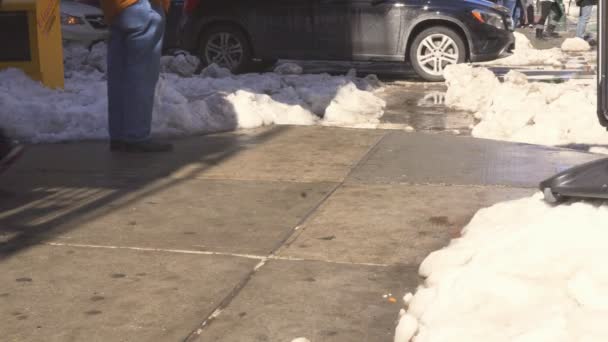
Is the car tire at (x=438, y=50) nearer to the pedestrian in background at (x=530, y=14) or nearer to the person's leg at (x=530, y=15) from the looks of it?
the pedestrian in background at (x=530, y=14)

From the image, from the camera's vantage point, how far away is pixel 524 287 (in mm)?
3988

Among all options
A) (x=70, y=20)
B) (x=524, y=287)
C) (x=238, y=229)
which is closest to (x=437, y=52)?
(x=70, y=20)

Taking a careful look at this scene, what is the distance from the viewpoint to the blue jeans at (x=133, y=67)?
7.75m

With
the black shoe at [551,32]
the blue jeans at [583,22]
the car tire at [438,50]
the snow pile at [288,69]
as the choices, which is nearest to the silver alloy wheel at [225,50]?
the snow pile at [288,69]

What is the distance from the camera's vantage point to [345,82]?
41.0 feet

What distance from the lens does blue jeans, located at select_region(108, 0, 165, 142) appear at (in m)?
7.75

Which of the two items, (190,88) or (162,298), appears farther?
(190,88)

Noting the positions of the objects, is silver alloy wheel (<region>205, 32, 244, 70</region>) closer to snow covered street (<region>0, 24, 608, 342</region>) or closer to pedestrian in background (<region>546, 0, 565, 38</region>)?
snow covered street (<region>0, 24, 608, 342</region>)

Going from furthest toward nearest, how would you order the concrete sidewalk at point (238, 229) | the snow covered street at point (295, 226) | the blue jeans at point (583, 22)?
the blue jeans at point (583, 22) < the concrete sidewalk at point (238, 229) < the snow covered street at point (295, 226)

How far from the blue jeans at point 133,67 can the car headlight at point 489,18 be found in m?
8.36

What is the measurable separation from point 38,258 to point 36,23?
5.96m

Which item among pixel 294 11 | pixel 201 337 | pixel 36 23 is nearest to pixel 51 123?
pixel 36 23

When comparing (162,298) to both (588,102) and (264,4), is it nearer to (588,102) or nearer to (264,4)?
(588,102)

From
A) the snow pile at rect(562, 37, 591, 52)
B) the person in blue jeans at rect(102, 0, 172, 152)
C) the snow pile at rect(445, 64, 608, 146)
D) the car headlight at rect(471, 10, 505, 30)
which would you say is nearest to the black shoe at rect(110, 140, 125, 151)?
the person in blue jeans at rect(102, 0, 172, 152)
